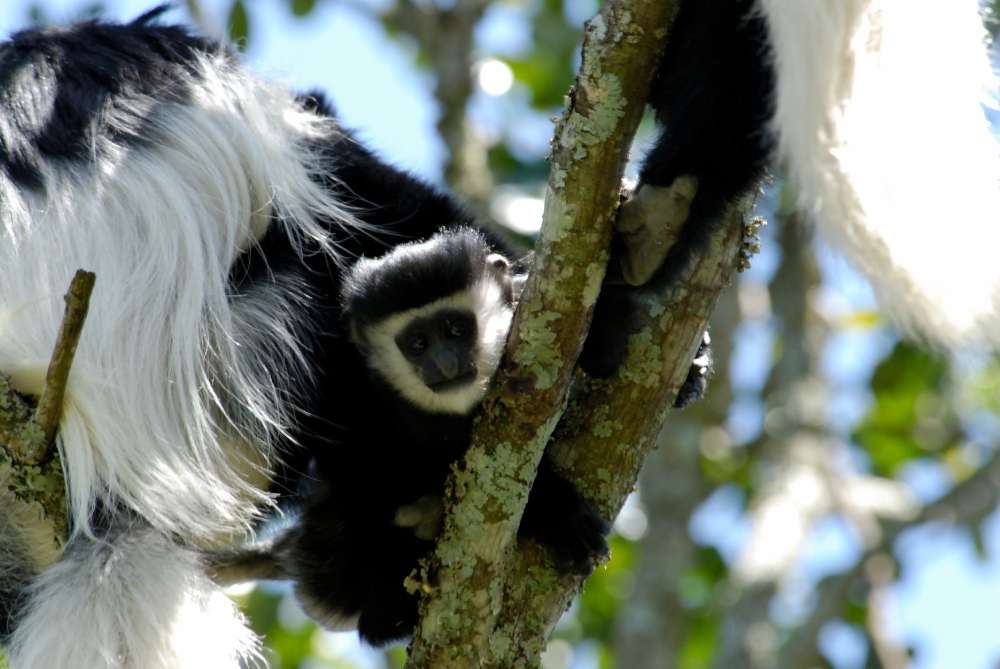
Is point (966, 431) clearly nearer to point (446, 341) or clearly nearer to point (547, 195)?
point (446, 341)

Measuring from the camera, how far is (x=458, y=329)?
6.95ft

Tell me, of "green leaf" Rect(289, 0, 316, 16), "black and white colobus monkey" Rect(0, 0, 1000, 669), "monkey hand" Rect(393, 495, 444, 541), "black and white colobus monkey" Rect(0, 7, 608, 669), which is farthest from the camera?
"green leaf" Rect(289, 0, 316, 16)

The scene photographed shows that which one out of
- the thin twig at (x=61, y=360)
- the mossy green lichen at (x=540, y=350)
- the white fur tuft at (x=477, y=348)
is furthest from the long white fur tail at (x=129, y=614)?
the mossy green lichen at (x=540, y=350)

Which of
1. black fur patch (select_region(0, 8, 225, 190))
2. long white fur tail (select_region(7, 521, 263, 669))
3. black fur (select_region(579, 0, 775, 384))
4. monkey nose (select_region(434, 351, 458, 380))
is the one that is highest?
black fur (select_region(579, 0, 775, 384))

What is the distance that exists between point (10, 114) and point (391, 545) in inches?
41.0

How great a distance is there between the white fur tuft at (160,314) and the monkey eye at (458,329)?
309 mm

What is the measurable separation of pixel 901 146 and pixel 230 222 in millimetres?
1182

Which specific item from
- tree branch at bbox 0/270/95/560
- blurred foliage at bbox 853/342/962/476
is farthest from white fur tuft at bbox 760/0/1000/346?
blurred foliage at bbox 853/342/962/476

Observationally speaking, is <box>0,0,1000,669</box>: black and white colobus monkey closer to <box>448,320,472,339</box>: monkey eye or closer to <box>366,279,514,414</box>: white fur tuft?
<box>366,279,514,414</box>: white fur tuft

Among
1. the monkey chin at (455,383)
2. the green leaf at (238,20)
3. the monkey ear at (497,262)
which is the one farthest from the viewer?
the green leaf at (238,20)

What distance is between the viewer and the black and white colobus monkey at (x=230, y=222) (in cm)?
134

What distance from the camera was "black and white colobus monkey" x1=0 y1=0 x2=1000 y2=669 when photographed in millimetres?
1339

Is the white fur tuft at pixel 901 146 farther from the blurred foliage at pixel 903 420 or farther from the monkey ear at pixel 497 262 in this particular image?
the blurred foliage at pixel 903 420

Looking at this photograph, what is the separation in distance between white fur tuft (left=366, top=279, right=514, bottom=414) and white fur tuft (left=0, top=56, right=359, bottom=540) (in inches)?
6.9
